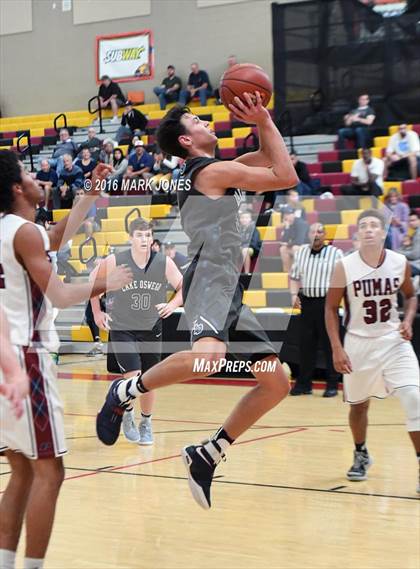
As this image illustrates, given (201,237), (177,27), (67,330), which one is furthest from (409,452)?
(177,27)

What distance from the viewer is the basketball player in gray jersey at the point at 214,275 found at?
4.70 m

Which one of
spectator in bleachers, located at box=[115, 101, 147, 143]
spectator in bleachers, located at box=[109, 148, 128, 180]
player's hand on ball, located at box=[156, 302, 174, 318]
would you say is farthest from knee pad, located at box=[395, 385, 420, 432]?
spectator in bleachers, located at box=[115, 101, 147, 143]

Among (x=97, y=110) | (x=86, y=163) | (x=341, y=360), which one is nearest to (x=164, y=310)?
Answer: (x=341, y=360)

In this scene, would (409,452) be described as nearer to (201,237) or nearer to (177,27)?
(201,237)

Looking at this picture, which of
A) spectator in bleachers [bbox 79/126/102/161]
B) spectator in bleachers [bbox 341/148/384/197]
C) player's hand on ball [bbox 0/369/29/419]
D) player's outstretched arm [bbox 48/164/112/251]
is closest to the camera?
player's hand on ball [bbox 0/369/29/419]

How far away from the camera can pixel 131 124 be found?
1930 cm

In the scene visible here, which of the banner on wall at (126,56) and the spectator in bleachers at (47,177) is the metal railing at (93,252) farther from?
the banner on wall at (126,56)

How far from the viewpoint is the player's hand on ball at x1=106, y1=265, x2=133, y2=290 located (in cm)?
376

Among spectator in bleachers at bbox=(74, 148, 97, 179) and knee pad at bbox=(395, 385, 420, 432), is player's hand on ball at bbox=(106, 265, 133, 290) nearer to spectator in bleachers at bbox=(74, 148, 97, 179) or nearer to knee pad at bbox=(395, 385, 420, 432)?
knee pad at bbox=(395, 385, 420, 432)

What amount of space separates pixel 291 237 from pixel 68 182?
5.22m

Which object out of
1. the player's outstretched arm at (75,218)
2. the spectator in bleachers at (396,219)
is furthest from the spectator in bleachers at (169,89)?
the player's outstretched arm at (75,218)

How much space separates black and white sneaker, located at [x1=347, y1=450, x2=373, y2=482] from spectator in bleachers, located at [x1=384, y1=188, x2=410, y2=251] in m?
5.62

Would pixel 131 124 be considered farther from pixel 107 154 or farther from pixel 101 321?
pixel 101 321

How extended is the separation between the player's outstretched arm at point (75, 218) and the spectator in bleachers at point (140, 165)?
11.8 metres
